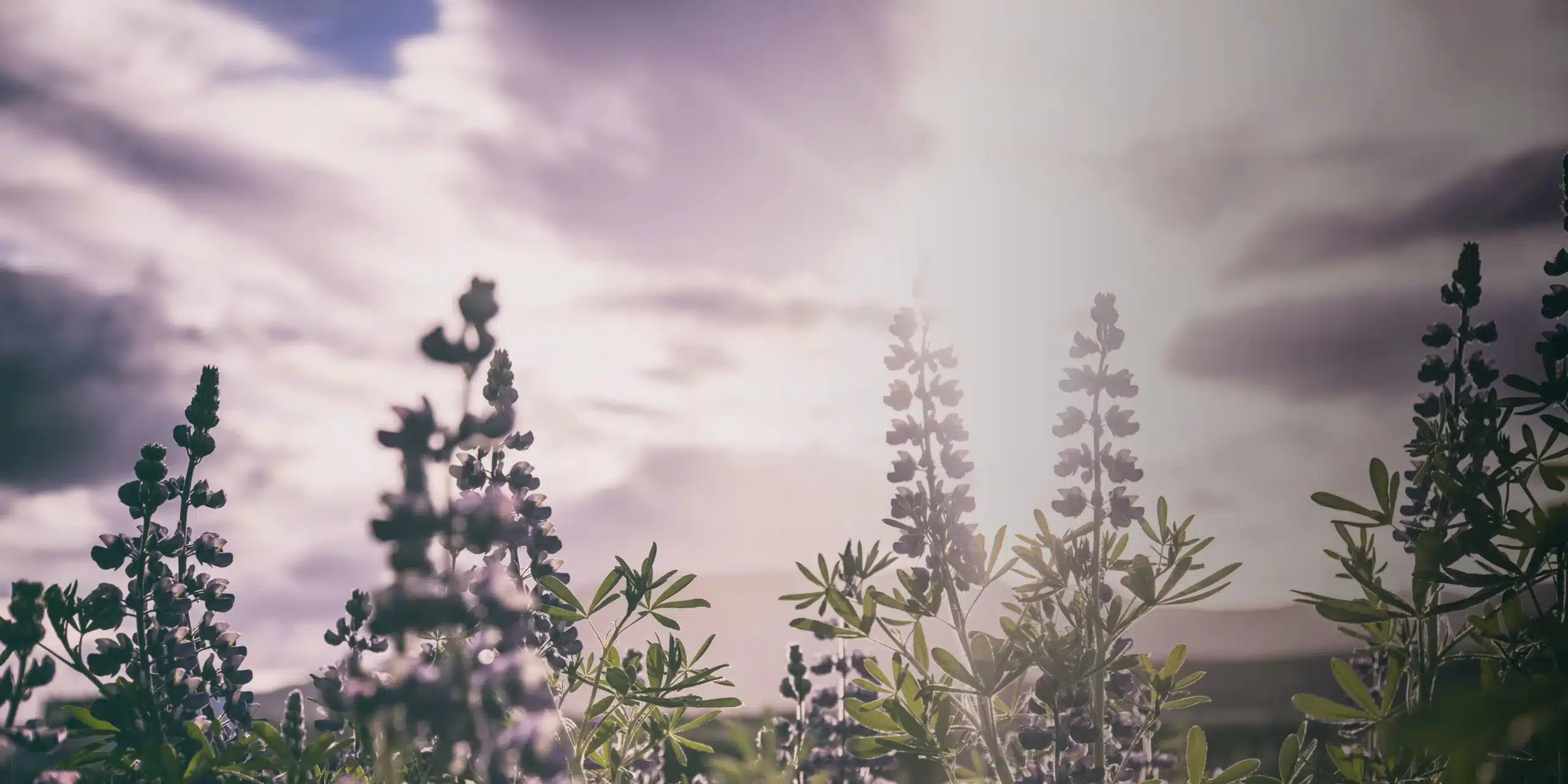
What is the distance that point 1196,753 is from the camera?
8.70ft

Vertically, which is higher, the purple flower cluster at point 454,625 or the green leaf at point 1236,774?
the purple flower cluster at point 454,625

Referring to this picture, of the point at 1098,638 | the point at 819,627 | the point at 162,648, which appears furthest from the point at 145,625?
the point at 1098,638

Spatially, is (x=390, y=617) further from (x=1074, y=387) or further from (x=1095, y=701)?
(x=1074, y=387)

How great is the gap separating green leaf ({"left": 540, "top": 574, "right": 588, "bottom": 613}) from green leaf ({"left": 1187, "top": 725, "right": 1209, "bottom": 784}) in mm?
1976

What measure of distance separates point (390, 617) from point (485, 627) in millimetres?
399

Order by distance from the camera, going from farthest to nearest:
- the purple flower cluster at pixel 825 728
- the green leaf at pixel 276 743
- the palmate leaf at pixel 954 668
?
1. the purple flower cluster at pixel 825 728
2. the palmate leaf at pixel 954 668
3. the green leaf at pixel 276 743

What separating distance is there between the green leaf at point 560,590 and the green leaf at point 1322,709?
2223 millimetres

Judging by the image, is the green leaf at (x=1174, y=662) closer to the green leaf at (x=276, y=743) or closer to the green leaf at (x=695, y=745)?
the green leaf at (x=695, y=745)

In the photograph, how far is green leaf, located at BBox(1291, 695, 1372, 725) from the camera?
248 cm

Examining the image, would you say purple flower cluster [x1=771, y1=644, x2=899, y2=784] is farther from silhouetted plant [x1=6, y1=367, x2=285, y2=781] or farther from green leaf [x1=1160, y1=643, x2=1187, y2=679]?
silhouetted plant [x1=6, y1=367, x2=285, y2=781]

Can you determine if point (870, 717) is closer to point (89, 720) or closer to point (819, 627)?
point (819, 627)

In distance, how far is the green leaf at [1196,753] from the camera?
2.63m

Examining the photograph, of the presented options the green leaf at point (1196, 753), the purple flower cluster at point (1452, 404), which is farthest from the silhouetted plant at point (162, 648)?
the purple flower cluster at point (1452, 404)

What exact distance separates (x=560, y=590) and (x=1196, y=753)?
2034 millimetres
